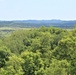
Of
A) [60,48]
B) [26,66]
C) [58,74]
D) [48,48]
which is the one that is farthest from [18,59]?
[48,48]

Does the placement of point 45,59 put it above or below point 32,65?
below

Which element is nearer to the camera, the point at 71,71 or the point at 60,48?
the point at 71,71

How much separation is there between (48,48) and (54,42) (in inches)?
483

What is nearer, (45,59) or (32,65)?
(32,65)

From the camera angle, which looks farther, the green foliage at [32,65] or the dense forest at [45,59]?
the green foliage at [32,65]

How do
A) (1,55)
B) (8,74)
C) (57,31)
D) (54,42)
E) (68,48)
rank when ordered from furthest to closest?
1. (57,31)
2. (54,42)
3. (1,55)
4. (68,48)
5. (8,74)

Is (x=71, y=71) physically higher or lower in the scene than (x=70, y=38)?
lower

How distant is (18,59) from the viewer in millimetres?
64125

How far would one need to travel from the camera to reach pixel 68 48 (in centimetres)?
6456

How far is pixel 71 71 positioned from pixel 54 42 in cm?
4269

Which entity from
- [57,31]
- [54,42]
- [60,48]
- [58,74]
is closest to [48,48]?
[54,42]

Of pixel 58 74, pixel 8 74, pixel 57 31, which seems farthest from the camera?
pixel 57 31

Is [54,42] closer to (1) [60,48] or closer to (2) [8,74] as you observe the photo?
(1) [60,48]

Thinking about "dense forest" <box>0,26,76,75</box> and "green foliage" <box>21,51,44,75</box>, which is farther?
"green foliage" <box>21,51,44,75</box>
